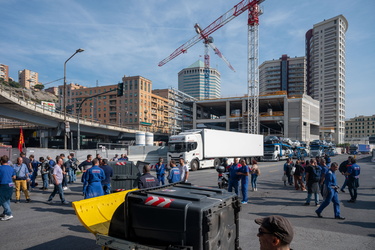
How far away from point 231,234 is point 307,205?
758cm

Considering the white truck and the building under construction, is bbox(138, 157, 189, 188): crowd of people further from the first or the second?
the building under construction

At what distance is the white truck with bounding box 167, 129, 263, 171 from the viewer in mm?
24469

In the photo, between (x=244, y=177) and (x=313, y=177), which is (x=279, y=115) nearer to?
(x=313, y=177)

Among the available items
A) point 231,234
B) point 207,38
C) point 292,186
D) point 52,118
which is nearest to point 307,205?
point 292,186

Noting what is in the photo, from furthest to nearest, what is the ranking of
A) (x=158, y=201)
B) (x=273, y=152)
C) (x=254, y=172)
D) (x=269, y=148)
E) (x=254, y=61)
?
(x=254, y=61) → (x=269, y=148) → (x=273, y=152) → (x=254, y=172) → (x=158, y=201)

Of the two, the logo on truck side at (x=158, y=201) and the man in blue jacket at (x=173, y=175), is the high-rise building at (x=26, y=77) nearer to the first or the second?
the man in blue jacket at (x=173, y=175)

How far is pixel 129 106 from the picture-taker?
9925cm

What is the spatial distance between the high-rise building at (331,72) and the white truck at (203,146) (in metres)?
98.8

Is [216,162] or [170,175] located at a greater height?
[170,175]

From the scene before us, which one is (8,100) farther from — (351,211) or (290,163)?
(351,211)

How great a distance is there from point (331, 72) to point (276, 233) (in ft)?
440

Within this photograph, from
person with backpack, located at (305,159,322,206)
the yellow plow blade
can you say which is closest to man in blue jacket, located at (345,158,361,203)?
person with backpack, located at (305,159,322,206)

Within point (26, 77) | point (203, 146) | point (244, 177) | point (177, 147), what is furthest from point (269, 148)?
point (26, 77)

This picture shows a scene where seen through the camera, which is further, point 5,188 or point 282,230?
point 5,188
